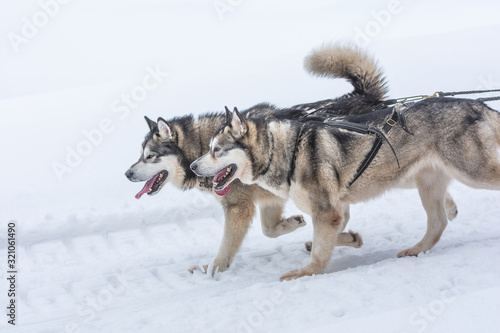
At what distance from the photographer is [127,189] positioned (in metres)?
7.94

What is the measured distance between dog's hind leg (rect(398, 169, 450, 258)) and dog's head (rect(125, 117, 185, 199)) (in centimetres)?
235

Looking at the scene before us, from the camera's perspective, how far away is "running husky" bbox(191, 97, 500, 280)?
14.3ft

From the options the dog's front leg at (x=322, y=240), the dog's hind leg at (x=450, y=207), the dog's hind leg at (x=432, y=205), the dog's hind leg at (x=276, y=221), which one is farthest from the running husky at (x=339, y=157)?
the dog's hind leg at (x=450, y=207)

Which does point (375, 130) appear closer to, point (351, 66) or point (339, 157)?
point (339, 157)

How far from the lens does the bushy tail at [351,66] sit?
5656mm

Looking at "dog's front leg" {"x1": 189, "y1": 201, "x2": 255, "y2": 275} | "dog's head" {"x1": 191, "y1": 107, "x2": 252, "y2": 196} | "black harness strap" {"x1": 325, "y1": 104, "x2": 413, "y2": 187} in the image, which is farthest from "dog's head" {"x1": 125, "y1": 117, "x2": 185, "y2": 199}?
"black harness strap" {"x1": 325, "y1": 104, "x2": 413, "y2": 187}

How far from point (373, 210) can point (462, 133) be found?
250 cm

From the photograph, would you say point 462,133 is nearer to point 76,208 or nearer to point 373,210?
point 373,210

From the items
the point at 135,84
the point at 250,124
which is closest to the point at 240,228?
the point at 250,124

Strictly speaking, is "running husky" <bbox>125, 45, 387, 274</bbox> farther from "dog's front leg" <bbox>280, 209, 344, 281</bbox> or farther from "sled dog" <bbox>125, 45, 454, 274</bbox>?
"dog's front leg" <bbox>280, 209, 344, 281</bbox>

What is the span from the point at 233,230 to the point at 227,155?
940mm

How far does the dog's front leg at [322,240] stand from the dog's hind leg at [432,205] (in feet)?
2.57

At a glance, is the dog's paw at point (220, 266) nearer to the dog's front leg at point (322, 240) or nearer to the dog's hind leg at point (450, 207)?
the dog's front leg at point (322, 240)

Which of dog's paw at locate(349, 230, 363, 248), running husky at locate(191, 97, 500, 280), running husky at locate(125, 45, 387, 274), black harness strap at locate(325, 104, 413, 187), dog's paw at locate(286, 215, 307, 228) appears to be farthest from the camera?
dog's paw at locate(286, 215, 307, 228)
